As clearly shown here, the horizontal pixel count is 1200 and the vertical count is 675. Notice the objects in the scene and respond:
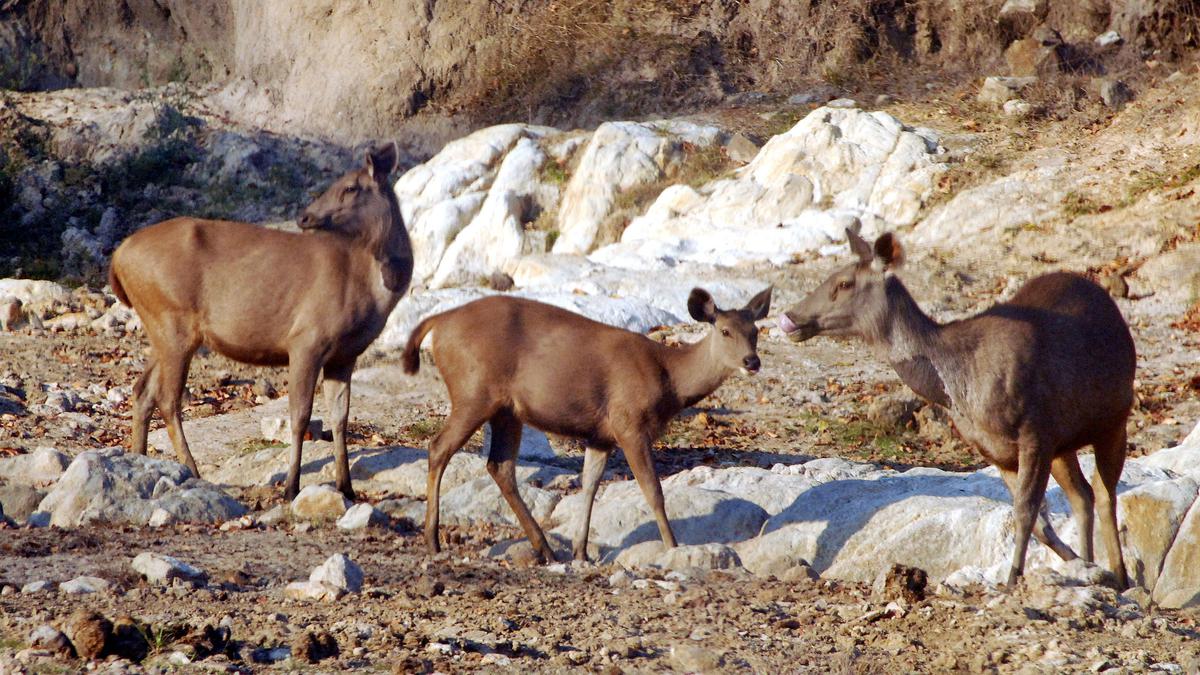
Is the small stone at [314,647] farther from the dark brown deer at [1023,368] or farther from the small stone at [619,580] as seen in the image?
the dark brown deer at [1023,368]

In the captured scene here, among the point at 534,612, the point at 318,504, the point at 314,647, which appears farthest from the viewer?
the point at 318,504

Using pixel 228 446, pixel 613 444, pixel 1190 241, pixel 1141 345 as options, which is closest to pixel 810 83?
pixel 1190 241

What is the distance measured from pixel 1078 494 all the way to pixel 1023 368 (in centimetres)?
98

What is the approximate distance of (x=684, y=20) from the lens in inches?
983

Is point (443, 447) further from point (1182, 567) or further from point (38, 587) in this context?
point (1182, 567)

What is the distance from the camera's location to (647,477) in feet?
29.7

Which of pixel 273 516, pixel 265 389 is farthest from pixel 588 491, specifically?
pixel 265 389

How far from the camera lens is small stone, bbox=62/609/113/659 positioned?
18.4 feet

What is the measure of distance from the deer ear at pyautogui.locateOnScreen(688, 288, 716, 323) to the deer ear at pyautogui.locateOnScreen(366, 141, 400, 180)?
3328 mm

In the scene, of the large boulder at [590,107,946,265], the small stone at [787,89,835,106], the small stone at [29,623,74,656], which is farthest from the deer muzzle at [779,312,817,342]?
the small stone at [787,89,835,106]

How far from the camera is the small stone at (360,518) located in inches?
380

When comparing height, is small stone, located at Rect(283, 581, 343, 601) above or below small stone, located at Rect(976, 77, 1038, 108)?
below

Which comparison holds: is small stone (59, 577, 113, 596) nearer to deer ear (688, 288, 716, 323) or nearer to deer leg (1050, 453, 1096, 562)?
deer ear (688, 288, 716, 323)

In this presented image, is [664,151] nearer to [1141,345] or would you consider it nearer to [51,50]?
[1141,345]
